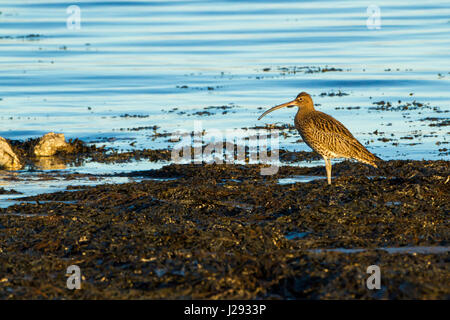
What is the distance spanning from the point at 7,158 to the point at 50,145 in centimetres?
126

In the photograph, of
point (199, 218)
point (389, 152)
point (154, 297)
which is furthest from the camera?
point (389, 152)

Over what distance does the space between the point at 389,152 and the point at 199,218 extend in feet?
20.0

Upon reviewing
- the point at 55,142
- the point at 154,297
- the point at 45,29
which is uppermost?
the point at 45,29

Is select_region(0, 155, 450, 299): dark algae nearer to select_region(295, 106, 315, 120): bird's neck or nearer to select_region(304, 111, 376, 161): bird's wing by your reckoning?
select_region(304, 111, 376, 161): bird's wing

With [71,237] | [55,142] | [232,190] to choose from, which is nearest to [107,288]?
[71,237]

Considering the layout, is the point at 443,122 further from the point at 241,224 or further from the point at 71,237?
the point at 71,237

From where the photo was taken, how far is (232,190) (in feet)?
31.3

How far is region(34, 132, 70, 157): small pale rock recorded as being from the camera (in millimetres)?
13539

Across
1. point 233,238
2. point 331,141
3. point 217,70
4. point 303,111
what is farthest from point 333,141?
point 217,70

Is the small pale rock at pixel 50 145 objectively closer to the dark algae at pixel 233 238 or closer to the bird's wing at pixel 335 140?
the dark algae at pixel 233 238

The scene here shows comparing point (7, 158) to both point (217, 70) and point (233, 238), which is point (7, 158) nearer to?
point (233, 238)

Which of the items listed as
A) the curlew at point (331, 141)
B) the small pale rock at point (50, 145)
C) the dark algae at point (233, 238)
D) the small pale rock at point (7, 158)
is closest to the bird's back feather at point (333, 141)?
the curlew at point (331, 141)

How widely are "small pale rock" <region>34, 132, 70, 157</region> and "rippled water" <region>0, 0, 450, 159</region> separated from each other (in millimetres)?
1273

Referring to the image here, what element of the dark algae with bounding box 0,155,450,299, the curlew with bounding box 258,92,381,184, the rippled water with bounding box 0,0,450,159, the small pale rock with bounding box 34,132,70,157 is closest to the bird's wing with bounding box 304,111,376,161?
the curlew with bounding box 258,92,381,184
